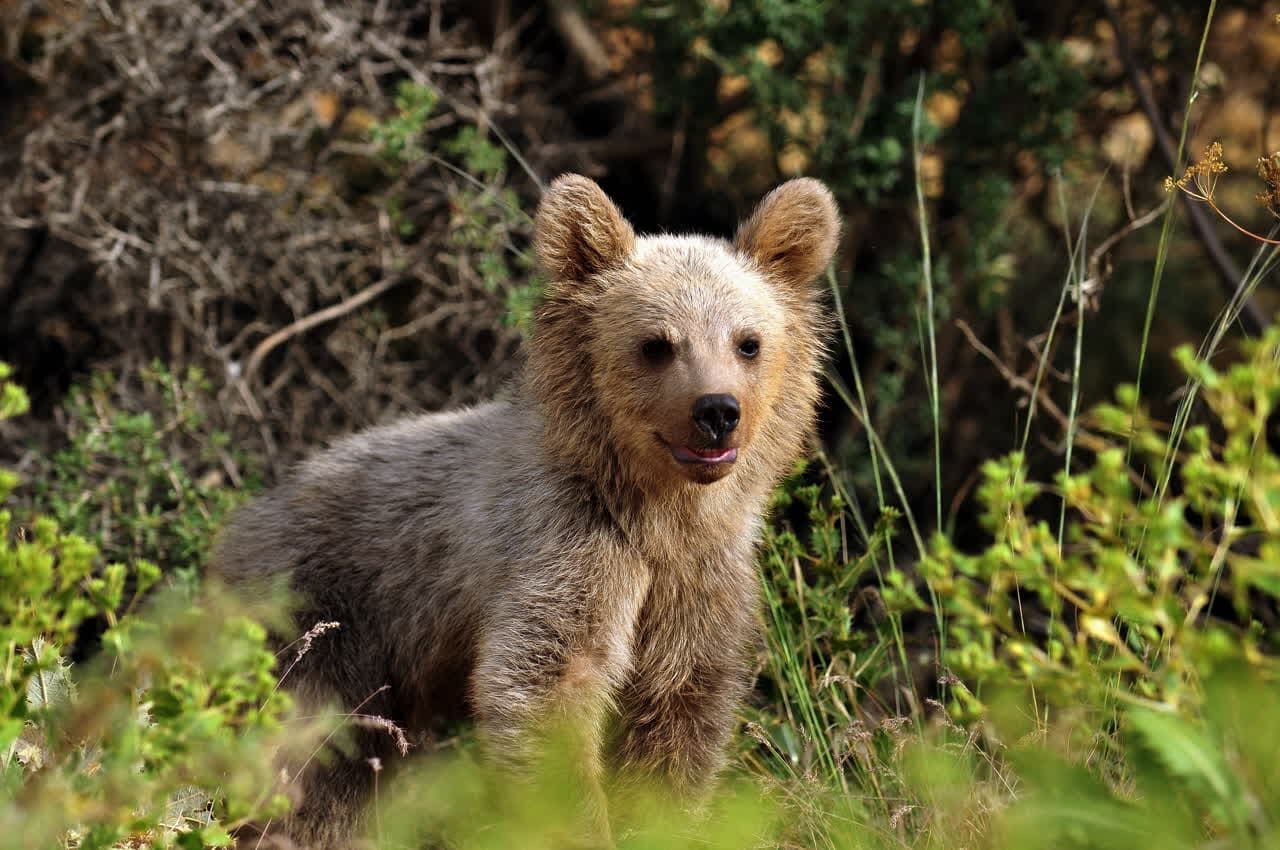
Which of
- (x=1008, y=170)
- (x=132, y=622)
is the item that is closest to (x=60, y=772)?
(x=132, y=622)

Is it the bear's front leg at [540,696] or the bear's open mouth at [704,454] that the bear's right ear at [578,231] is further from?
the bear's front leg at [540,696]

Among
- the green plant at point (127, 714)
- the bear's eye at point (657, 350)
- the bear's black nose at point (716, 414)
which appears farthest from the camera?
the bear's eye at point (657, 350)

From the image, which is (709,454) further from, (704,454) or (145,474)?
(145,474)

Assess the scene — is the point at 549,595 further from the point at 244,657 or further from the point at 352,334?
the point at 352,334

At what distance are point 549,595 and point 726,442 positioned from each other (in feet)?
2.14

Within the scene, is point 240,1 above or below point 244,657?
above

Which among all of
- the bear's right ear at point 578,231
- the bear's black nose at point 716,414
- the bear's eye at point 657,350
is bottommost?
the bear's black nose at point 716,414

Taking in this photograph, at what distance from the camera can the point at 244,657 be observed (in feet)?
7.66

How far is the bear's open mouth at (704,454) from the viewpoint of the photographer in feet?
12.1

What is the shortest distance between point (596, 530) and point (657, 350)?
21.2 inches

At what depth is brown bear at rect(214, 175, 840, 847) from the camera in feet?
12.5

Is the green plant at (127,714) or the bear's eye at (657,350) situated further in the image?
the bear's eye at (657,350)

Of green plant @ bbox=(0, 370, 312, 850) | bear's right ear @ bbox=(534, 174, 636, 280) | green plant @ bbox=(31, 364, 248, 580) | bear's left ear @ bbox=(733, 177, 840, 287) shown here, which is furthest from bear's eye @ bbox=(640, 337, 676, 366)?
green plant @ bbox=(31, 364, 248, 580)

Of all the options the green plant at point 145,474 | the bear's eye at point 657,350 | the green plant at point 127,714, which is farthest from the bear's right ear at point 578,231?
the green plant at point 145,474
